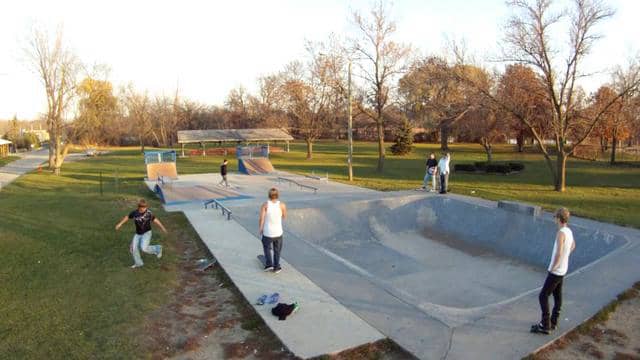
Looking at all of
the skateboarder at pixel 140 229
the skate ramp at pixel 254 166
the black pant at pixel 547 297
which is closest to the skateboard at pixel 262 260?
the skateboarder at pixel 140 229

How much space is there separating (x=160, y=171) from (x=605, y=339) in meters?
23.1

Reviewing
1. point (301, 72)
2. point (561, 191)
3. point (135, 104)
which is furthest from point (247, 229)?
point (135, 104)

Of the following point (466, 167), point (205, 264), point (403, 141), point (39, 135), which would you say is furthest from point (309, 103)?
point (39, 135)

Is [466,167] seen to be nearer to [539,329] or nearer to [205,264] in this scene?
[205,264]

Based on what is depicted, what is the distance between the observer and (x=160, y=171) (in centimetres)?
2452

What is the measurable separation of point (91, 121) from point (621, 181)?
40.9 meters

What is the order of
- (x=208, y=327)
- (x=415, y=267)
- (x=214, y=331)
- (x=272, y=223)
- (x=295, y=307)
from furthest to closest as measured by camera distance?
(x=415, y=267) → (x=272, y=223) → (x=295, y=307) → (x=208, y=327) → (x=214, y=331)

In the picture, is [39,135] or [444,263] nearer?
[444,263]

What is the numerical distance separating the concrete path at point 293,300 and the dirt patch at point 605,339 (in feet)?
7.61

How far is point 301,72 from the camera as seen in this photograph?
46219 mm

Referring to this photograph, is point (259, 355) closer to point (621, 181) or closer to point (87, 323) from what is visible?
point (87, 323)

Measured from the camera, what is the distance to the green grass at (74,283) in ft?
18.2

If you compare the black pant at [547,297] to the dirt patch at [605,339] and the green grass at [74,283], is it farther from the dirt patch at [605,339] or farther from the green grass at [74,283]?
the green grass at [74,283]

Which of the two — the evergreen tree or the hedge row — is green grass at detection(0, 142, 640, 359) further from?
the evergreen tree
